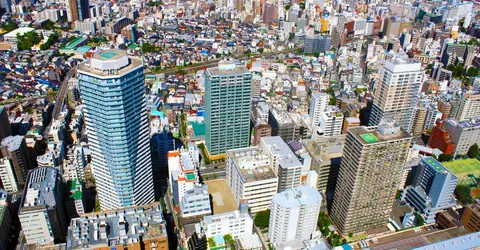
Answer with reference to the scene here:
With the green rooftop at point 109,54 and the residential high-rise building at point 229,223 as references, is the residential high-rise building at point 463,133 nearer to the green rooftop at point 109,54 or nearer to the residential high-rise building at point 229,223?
the residential high-rise building at point 229,223

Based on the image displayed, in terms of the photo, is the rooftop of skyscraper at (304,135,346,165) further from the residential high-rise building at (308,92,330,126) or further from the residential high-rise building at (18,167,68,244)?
the residential high-rise building at (18,167,68,244)

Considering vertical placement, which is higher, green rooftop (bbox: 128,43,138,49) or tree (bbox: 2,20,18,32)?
tree (bbox: 2,20,18,32)

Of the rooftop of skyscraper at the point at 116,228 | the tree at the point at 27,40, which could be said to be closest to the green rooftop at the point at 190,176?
the rooftop of skyscraper at the point at 116,228

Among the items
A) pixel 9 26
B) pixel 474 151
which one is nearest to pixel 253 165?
pixel 474 151

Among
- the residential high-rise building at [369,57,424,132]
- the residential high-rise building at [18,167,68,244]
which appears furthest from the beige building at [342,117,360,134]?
the residential high-rise building at [18,167,68,244]

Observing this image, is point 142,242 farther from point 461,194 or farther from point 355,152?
point 461,194

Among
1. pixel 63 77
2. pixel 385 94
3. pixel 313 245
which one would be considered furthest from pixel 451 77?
pixel 63 77

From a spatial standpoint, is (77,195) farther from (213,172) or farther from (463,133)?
(463,133)
